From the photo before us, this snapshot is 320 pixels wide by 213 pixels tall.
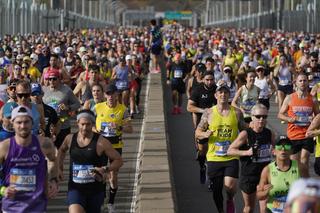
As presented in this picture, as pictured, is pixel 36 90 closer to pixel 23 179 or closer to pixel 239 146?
pixel 239 146

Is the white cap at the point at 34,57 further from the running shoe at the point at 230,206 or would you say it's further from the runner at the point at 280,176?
the runner at the point at 280,176

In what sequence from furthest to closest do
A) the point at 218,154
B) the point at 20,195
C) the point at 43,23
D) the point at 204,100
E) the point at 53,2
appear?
the point at 53,2 → the point at 43,23 → the point at 204,100 → the point at 218,154 → the point at 20,195

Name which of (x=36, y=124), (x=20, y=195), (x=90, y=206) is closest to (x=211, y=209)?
(x=36, y=124)

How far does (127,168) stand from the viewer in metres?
16.8

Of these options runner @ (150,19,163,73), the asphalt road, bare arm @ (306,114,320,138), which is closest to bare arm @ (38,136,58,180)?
the asphalt road

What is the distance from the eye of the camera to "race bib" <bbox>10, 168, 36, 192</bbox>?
29.8 feet

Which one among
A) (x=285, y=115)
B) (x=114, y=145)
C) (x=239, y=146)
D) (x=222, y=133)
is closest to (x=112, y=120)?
(x=114, y=145)

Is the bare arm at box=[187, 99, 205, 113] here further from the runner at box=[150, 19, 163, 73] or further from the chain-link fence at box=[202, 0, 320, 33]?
the chain-link fence at box=[202, 0, 320, 33]

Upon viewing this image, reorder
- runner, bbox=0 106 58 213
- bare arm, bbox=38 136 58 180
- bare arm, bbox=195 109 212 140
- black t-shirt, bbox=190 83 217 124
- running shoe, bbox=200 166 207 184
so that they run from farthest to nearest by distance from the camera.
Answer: black t-shirt, bbox=190 83 217 124
running shoe, bbox=200 166 207 184
bare arm, bbox=195 109 212 140
bare arm, bbox=38 136 58 180
runner, bbox=0 106 58 213

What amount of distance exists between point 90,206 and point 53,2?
68394 mm

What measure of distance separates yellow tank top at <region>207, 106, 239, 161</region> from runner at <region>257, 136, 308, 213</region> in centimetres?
258

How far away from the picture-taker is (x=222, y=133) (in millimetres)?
12516

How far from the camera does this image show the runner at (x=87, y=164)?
9984 millimetres

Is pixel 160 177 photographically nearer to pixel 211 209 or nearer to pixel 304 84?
pixel 211 209
